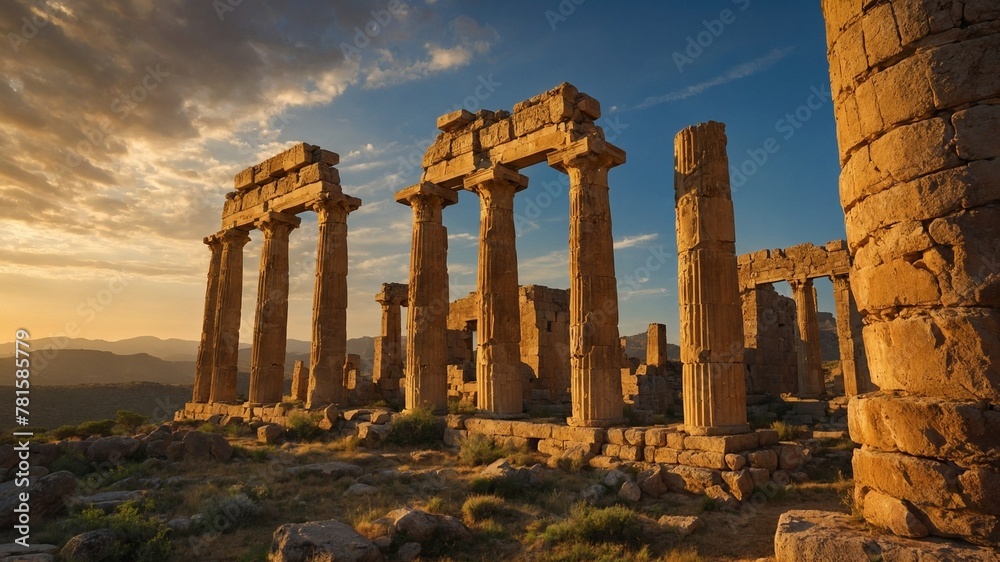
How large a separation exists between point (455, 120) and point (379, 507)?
11819mm

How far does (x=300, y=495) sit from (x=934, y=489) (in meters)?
9.22

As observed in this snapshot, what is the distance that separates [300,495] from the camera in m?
10.5

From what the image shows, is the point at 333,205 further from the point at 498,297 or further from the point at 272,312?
the point at 498,297

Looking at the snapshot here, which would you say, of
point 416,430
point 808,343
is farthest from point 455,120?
point 808,343

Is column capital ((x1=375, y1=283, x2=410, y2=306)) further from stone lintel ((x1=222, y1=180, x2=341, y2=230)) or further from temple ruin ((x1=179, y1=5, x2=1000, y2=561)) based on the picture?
stone lintel ((x1=222, y1=180, x2=341, y2=230))

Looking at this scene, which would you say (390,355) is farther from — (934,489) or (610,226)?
(934,489)

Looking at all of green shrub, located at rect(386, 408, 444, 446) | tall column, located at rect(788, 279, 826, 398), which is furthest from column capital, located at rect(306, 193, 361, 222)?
tall column, located at rect(788, 279, 826, 398)

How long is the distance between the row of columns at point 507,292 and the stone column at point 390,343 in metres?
8.55

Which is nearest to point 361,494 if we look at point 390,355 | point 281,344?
point 281,344

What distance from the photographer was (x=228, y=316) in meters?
23.7

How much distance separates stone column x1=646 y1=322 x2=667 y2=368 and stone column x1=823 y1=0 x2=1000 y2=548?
17750 millimetres

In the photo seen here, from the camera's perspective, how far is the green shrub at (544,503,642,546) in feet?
25.2

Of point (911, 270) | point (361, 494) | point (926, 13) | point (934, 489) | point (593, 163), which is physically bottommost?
point (361, 494)

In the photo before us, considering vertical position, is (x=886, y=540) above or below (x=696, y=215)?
below
